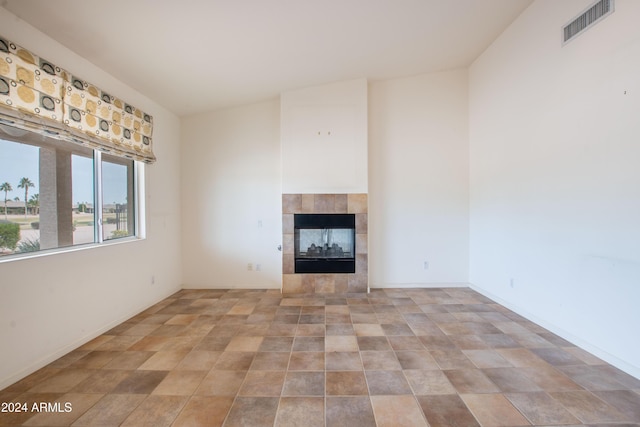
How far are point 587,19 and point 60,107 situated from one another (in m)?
4.57

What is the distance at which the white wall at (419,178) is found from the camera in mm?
4336

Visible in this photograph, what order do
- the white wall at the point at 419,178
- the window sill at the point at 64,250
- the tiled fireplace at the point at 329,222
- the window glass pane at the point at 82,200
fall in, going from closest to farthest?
the window sill at the point at 64,250 < the window glass pane at the point at 82,200 < the tiled fireplace at the point at 329,222 < the white wall at the point at 419,178

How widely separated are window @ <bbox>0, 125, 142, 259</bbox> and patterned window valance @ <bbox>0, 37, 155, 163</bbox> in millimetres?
177

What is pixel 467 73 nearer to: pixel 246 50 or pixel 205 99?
pixel 246 50

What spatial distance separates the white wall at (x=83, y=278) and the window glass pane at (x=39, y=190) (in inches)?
7.3

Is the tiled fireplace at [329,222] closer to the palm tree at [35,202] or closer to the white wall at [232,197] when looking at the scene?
the white wall at [232,197]

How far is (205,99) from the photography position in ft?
12.8

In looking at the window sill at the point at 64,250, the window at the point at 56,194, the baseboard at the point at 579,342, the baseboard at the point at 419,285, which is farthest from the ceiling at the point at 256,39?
the baseboard at the point at 579,342

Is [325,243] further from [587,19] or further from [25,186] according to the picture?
[587,19]

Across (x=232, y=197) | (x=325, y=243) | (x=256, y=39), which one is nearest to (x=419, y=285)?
(x=325, y=243)

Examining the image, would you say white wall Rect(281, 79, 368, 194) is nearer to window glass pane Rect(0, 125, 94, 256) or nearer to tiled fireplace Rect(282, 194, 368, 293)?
tiled fireplace Rect(282, 194, 368, 293)

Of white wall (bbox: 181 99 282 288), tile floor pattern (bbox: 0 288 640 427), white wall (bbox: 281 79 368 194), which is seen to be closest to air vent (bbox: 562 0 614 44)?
white wall (bbox: 281 79 368 194)

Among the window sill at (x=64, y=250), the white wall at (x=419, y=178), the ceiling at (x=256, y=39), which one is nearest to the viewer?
the window sill at (x=64, y=250)

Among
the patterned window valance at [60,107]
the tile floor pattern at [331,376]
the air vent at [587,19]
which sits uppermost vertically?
the air vent at [587,19]
